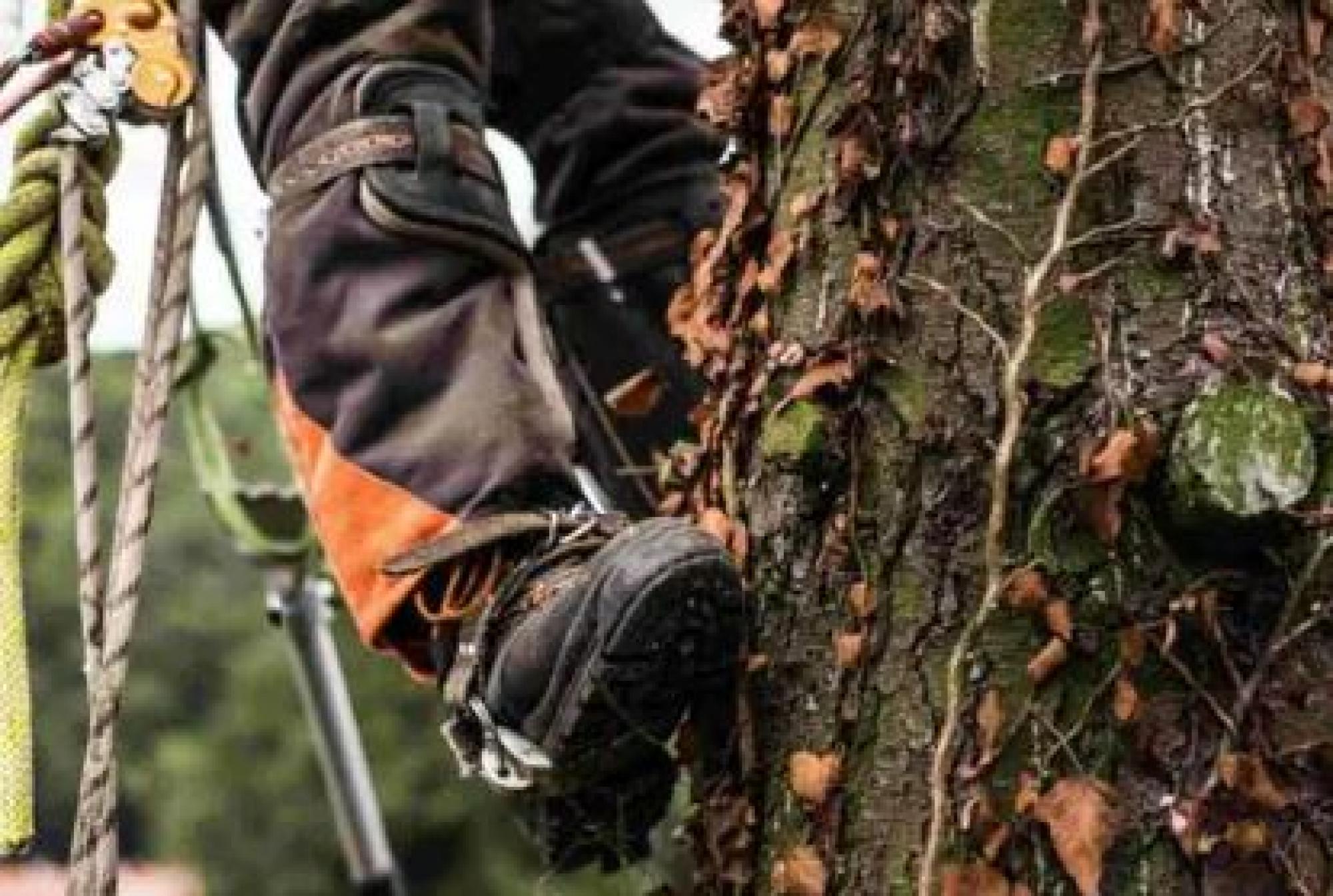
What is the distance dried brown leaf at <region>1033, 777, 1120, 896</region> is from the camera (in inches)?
54.2

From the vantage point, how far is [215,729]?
15047mm

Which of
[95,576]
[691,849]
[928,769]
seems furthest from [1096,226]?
[95,576]

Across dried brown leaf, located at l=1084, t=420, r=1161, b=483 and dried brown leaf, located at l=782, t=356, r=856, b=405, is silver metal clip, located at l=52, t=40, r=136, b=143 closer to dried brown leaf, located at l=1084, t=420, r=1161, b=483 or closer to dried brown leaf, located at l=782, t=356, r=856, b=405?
dried brown leaf, located at l=782, t=356, r=856, b=405

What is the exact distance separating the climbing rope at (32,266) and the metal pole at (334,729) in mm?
1470

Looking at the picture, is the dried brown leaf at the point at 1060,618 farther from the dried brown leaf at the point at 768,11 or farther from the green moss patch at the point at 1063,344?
the dried brown leaf at the point at 768,11

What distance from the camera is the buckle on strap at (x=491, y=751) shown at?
1.62 metres

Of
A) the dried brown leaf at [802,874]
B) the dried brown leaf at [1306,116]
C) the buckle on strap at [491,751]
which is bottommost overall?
the buckle on strap at [491,751]

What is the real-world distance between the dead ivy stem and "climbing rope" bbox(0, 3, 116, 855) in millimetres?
507

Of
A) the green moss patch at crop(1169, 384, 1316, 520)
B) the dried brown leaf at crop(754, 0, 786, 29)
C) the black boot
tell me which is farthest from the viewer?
the dried brown leaf at crop(754, 0, 786, 29)

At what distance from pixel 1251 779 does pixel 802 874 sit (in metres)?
0.23

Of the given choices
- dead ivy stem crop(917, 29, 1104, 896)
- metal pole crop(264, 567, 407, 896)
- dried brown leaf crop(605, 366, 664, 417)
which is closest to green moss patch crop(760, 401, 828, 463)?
dead ivy stem crop(917, 29, 1104, 896)

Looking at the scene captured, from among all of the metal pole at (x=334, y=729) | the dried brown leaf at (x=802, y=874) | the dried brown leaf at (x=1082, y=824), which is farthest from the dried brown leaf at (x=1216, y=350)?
the metal pole at (x=334, y=729)

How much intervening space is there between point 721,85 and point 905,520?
0.30 m

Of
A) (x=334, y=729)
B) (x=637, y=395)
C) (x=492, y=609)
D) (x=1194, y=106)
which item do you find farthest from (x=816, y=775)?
(x=334, y=729)
